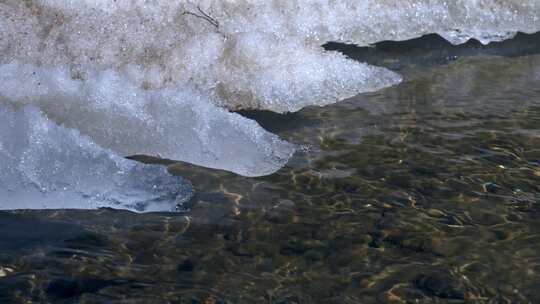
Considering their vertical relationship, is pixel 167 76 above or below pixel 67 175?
above

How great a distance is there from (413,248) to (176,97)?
1.77 m

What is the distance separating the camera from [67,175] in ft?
14.8

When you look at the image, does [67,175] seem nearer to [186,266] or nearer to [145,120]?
[145,120]

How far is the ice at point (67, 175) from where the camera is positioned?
4344mm

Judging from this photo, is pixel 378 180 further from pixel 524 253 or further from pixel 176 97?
pixel 176 97

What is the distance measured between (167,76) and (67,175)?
1.36 m

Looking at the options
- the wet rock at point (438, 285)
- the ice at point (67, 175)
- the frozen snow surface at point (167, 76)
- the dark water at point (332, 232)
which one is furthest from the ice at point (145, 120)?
Result: the wet rock at point (438, 285)

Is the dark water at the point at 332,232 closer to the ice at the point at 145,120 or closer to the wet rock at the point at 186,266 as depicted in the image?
the wet rock at the point at 186,266

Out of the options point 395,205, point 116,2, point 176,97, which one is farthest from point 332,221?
point 116,2

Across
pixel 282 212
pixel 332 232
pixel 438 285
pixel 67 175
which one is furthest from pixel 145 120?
pixel 438 285

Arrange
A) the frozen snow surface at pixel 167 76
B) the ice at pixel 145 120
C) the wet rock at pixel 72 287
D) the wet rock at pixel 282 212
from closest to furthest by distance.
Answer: the wet rock at pixel 72 287
the wet rock at pixel 282 212
the frozen snow surface at pixel 167 76
the ice at pixel 145 120

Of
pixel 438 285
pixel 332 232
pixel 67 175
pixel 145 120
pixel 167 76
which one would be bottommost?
pixel 438 285

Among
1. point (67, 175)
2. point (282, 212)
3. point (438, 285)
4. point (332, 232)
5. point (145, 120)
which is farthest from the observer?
point (145, 120)

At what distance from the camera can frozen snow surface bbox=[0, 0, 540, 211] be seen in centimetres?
454
